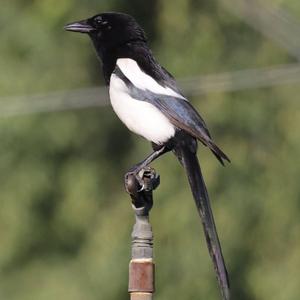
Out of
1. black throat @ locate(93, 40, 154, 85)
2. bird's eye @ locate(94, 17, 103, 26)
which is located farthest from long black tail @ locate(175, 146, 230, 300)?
bird's eye @ locate(94, 17, 103, 26)

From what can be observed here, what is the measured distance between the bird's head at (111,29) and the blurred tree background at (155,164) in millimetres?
2649

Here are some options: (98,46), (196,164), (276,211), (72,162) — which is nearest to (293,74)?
(276,211)

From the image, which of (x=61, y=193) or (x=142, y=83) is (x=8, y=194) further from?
(x=142, y=83)

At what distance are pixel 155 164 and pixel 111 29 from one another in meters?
2.81

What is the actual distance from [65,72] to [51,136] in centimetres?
46

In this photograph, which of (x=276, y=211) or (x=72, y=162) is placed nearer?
(x=276, y=211)

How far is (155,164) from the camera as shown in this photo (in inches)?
385

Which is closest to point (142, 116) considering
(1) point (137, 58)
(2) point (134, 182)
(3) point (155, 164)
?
(1) point (137, 58)

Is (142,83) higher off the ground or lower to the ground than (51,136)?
higher

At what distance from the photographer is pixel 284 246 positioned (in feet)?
31.3

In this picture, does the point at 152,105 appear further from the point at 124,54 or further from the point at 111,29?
the point at 111,29

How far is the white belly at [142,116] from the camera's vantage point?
21.5 ft

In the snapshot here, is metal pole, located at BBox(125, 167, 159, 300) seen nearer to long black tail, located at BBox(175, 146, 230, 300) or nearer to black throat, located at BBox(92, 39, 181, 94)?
long black tail, located at BBox(175, 146, 230, 300)

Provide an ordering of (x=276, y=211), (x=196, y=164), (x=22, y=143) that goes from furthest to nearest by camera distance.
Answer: (x=22, y=143) < (x=276, y=211) < (x=196, y=164)
